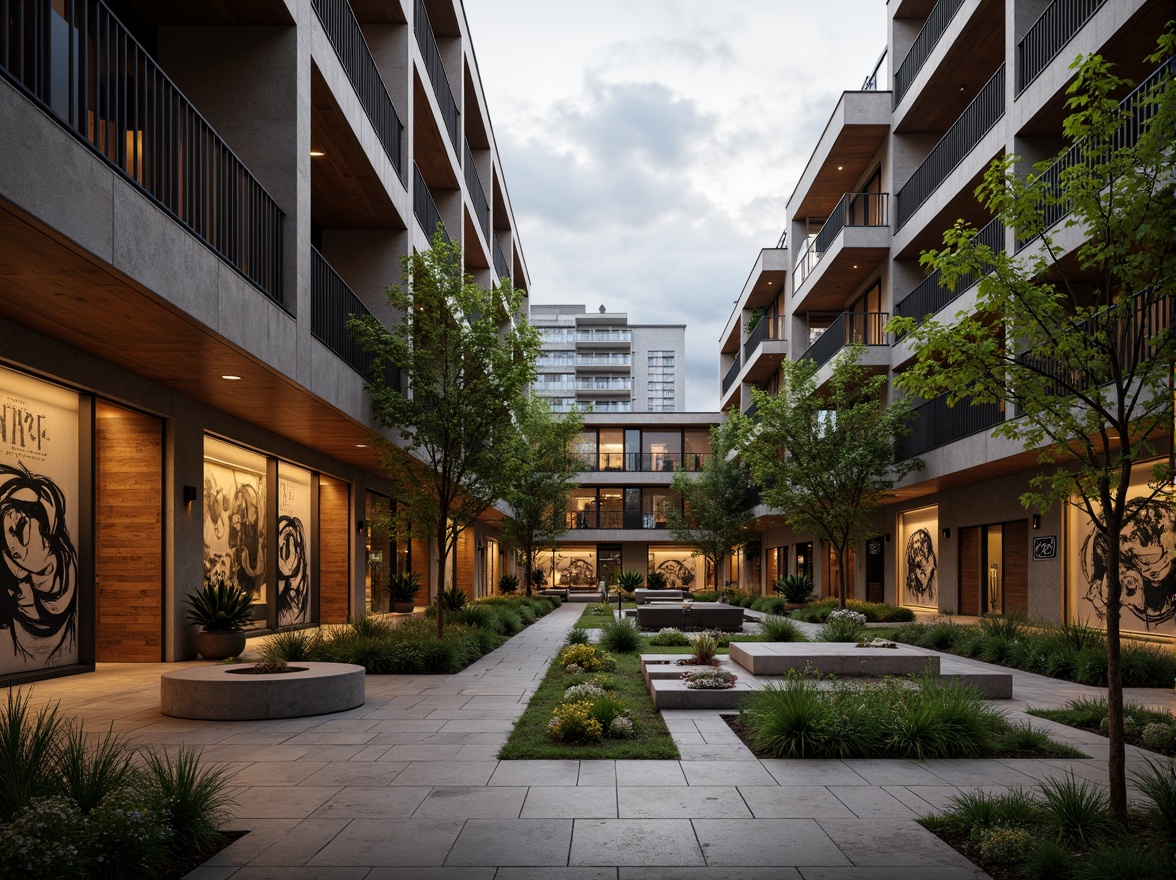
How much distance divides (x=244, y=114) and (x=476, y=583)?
28.4 m

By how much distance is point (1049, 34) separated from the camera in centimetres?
1869

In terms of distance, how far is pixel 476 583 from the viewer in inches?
1535

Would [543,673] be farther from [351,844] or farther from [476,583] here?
[476,583]

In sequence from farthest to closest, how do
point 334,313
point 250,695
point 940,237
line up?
point 940,237
point 334,313
point 250,695

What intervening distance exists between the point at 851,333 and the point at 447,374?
60.2 ft

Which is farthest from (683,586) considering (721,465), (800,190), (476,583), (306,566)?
(306,566)

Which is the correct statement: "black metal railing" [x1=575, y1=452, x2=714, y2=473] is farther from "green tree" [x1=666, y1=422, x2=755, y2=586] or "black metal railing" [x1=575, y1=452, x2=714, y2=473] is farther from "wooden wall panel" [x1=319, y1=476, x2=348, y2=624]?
"wooden wall panel" [x1=319, y1=476, x2=348, y2=624]

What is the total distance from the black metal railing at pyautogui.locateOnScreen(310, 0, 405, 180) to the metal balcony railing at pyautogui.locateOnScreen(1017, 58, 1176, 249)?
34.9 ft

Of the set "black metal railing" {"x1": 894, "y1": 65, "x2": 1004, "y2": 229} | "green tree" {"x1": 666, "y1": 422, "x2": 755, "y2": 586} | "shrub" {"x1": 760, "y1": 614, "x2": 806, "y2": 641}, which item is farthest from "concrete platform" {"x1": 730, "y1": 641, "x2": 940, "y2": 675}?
"green tree" {"x1": 666, "y1": 422, "x2": 755, "y2": 586}

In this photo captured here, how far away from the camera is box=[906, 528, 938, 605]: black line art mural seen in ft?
92.6

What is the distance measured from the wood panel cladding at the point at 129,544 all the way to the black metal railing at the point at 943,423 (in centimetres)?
1572

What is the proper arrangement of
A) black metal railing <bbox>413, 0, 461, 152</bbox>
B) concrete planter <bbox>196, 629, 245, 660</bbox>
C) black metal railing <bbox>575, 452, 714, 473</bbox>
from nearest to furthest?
1. concrete planter <bbox>196, 629, 245, 660</bbox>
2. black metal railing <bbox>413, 0, 461, 152</bbox>
3. black metal railing <bbox>575, 452, 714, 473</bbox>

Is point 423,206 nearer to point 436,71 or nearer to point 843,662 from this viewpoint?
point 436,71

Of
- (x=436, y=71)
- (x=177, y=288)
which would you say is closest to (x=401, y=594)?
(x=436, y=71)
